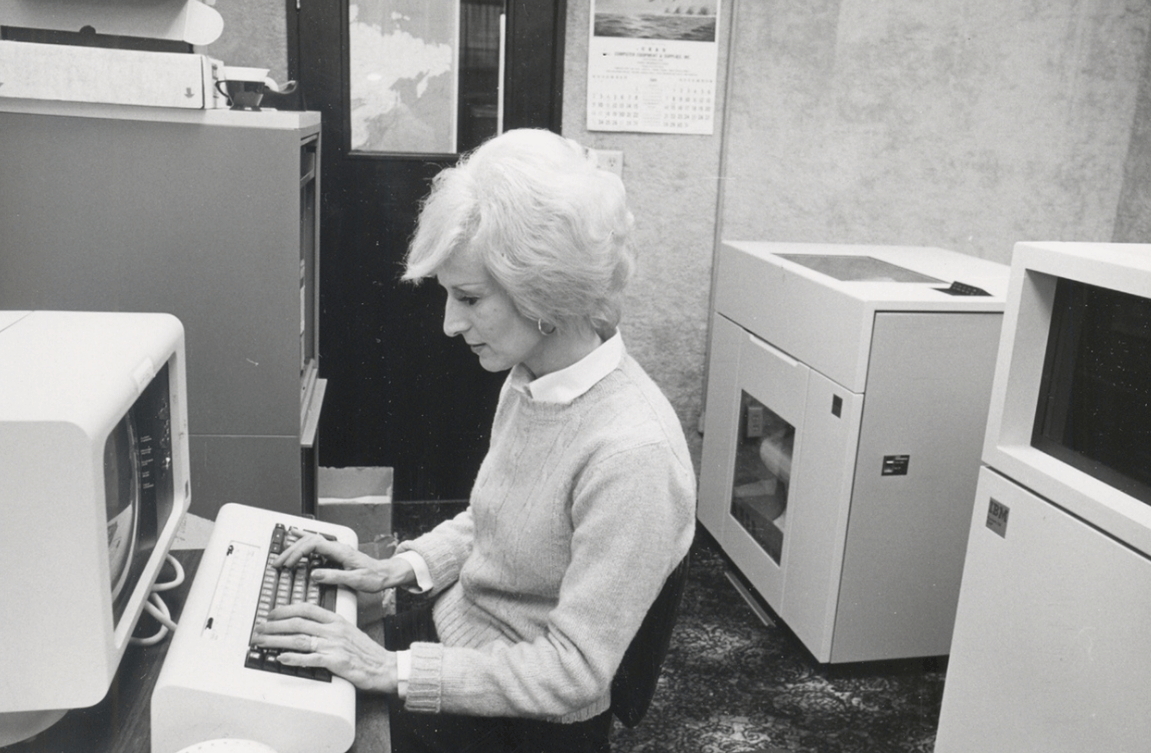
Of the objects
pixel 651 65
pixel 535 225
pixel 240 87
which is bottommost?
pixel 535 225

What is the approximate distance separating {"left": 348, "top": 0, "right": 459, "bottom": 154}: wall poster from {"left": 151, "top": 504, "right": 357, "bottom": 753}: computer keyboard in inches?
72.2

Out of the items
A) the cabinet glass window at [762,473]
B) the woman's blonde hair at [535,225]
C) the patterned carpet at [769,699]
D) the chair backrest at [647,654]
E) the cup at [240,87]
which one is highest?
the cup at [240,87]

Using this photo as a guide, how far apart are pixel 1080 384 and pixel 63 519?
1239 millimetres

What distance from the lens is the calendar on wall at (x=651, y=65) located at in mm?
2713

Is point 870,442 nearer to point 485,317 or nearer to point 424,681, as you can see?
point 485,317

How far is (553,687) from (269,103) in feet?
5.79

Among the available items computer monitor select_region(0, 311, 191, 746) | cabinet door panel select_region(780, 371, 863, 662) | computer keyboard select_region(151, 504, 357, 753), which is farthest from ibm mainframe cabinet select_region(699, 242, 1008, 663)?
computer monitor select_region(0, 311, 191, 746)

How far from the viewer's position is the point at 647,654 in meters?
1.18

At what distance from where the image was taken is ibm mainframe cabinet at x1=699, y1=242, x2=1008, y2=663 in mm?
2004

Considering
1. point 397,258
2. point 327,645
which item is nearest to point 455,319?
point 327,645

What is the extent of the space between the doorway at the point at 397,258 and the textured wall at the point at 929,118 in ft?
2.04

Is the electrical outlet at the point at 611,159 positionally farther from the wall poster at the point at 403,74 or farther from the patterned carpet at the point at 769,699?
the patterned carpet at the point at 769,699

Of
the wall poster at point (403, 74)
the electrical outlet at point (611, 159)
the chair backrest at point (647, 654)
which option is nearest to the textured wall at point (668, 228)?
the electrical outlet at point (611, 159)

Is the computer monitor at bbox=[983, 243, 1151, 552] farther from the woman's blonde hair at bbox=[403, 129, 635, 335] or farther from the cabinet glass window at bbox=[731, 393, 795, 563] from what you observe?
the cabinet glass window at bbox=[731, 393, 795, 563]
